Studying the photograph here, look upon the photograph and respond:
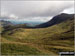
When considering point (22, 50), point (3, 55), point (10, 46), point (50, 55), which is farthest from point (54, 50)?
point (3, 55)

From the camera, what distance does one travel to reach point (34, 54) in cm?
10406

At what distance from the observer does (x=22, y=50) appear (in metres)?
116

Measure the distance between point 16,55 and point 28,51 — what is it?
43.2 feet

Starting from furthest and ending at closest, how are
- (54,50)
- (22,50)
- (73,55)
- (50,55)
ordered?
(54,50), (22,50), (50,55), (73,55)

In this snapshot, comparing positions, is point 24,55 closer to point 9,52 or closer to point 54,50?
point 9,52

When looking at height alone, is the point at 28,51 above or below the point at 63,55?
below

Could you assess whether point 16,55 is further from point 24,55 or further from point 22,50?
point 22,50

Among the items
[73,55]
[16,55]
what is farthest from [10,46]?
[73,55]

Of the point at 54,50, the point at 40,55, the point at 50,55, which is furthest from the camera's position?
the point at 54,50

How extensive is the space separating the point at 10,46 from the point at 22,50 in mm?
12933

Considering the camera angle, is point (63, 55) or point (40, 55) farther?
point (40, 55)

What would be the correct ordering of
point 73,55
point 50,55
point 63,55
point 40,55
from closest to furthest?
point 63,55 → point 73,55 → point 40,55 → point 50,55

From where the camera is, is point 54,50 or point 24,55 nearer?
point 24,55

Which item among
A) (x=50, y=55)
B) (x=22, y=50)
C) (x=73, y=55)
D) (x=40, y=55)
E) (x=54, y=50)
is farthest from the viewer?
(x=54, y=50)
